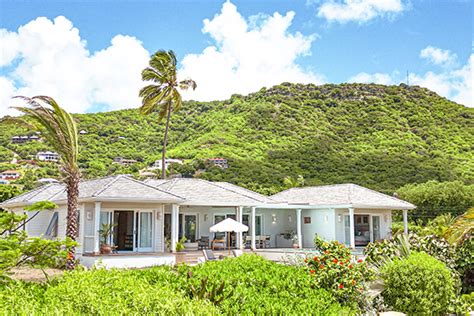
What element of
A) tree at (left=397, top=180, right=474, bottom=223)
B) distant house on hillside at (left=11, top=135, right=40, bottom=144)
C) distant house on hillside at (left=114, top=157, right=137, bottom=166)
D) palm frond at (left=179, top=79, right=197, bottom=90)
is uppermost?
palm frond at (left=179, top=79, right=197, bottom=90)

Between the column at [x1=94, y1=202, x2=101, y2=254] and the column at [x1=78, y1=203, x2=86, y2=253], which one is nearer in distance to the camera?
the column at [x1=94, y1=202, x2=101, y2=254]

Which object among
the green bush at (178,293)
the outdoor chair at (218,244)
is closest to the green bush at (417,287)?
the green bush at (178,293)

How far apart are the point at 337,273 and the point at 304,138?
51.7 metres

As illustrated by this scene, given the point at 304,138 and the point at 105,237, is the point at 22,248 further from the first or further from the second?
the point at 304,138

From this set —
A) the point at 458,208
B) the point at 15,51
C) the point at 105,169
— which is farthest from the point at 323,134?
the point at 15,51

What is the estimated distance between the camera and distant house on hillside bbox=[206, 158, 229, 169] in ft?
166

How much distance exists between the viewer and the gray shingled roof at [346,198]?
28.5 meters

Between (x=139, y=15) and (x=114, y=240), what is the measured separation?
41.6 ft

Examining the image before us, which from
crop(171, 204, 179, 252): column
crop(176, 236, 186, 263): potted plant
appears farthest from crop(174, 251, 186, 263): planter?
crop(171, 204, 179, 252): column

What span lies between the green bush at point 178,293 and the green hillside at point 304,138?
37.6 metres

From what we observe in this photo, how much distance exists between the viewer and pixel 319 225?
3070cm

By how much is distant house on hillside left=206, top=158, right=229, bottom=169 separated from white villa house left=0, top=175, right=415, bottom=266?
52.7 feet

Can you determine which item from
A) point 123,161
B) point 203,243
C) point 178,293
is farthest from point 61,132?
point 123,161

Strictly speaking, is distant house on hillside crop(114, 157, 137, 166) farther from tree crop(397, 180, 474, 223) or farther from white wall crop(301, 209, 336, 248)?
tree crop(397, 180, 474, 223)
